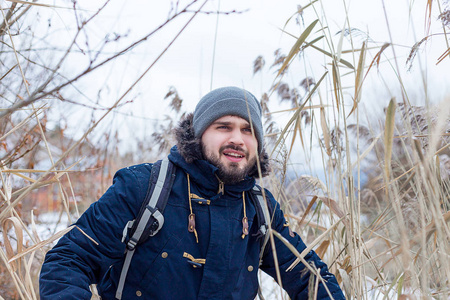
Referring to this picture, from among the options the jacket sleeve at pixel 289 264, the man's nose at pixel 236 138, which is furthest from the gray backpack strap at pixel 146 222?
the jacket sleeve at pixel 289 264

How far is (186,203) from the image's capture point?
67.9 inches

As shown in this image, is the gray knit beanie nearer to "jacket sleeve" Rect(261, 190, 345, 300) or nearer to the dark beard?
the dark beard

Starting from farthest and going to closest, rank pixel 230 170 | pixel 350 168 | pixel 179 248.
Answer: pixel 230 170 < pixel 179 248 < pixel 350 168

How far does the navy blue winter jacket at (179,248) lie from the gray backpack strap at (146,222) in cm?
3

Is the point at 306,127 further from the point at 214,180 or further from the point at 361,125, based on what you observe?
the point at 214,180

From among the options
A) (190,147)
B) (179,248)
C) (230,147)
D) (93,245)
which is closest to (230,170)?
(230,147)

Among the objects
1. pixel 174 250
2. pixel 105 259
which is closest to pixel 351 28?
pixel 174 250

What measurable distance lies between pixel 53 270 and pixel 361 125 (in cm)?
141

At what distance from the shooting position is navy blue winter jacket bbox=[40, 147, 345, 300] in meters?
1.53

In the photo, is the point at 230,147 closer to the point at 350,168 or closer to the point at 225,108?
the point at 225,108

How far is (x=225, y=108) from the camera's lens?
72.8 inches

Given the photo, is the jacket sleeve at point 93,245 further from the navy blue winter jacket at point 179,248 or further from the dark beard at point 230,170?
the dark beard at point 230,170

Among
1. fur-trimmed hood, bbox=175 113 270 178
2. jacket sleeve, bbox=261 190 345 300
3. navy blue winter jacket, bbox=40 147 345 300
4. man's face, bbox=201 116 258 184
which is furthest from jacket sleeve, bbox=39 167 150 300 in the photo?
jacket sleeve, bbox=261 190 345 300

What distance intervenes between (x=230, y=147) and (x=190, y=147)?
173 millimetres
